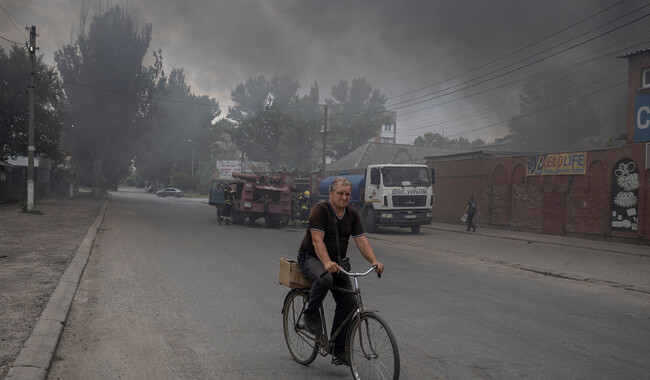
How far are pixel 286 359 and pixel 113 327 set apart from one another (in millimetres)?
2256

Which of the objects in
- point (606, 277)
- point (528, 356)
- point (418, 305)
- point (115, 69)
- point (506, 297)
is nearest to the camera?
point (528, 356)

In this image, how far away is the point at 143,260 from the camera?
11.3 metres

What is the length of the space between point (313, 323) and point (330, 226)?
90 cm

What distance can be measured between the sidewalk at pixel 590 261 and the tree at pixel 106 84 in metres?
36.5

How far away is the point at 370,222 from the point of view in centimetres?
2169

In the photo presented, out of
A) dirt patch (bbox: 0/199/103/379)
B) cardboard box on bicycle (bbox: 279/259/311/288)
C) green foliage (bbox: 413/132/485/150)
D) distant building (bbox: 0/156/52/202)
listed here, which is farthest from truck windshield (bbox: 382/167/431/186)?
green foliage (bbox: 413/132/485/150)

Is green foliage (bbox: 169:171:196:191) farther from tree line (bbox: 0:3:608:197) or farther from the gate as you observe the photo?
the gate

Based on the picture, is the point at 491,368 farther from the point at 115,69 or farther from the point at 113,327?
the point at 115,69

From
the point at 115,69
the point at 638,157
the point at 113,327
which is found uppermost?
the point at 115,69

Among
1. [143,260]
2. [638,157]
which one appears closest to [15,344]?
[143,260]

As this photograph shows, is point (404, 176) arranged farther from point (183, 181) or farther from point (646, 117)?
point (183, 181)

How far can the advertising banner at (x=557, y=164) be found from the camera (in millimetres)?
21312

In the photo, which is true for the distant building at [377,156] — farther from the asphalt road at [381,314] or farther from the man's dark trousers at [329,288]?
the man's dark trousers at [329,288]

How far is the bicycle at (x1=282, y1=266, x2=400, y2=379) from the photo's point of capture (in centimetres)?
394
